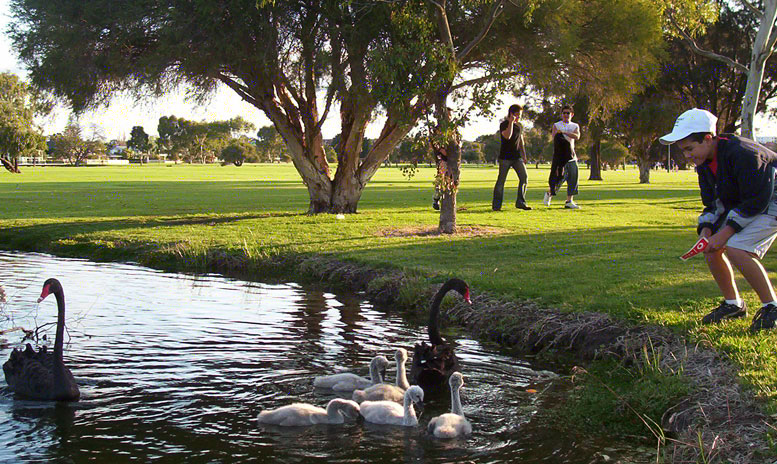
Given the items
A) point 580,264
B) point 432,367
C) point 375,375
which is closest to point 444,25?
point 580,264

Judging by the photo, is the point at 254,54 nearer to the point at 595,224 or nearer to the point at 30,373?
the point at 595,224

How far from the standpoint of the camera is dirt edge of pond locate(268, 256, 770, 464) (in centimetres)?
638

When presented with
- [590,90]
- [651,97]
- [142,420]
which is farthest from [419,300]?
[651,97]

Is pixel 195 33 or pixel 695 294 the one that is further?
pixel 195 33

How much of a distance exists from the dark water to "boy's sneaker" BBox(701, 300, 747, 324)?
1907 mm

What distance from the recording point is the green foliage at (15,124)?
90125 mm

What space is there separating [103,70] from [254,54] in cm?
499

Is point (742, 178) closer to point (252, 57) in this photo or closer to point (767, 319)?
point (767, 319)

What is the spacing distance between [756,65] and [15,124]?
291 feet

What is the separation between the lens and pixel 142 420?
740cm

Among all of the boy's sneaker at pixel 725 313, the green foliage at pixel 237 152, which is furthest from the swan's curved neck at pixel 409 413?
the green foliage at pixel 237 152

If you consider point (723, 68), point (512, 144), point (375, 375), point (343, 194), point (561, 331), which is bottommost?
point (375, 375)

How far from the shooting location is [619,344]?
920cm

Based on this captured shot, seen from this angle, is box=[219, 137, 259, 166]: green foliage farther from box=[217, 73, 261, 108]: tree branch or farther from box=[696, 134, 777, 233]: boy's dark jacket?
box=[696, 134, 777, 233]: boy's dark jacket
